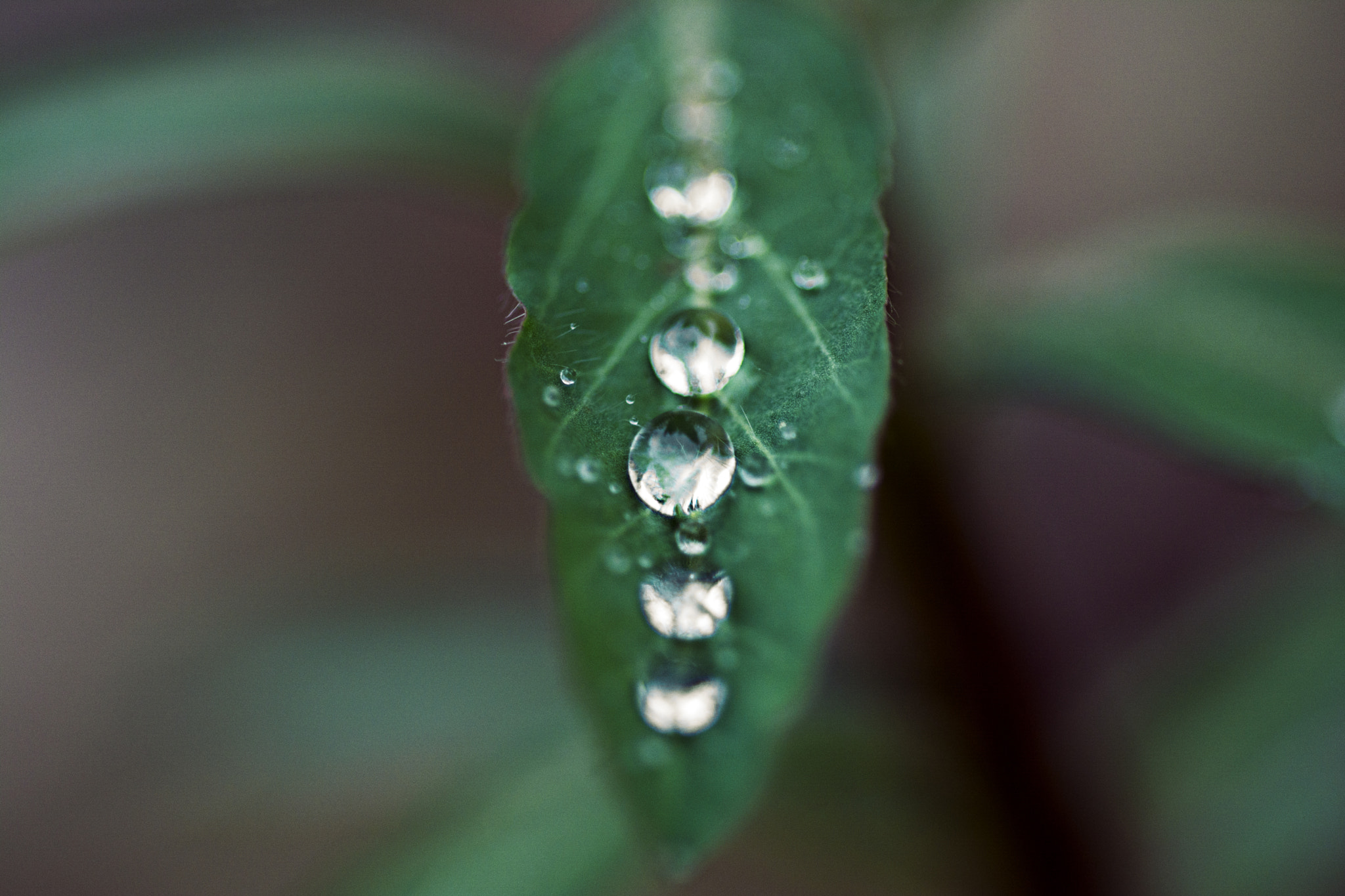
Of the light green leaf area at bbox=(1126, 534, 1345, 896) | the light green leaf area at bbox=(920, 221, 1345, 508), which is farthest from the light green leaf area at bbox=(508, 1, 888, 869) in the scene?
the light green leaf area at bbox=(1126, 534, 1345, 896)

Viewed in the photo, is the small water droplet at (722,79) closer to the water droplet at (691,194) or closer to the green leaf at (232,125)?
the water droplet at (691,194)

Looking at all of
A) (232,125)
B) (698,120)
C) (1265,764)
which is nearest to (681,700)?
(698,120)

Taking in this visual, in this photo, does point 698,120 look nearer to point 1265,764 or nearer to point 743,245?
point 743,245

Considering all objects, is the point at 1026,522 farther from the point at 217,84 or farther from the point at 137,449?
the point at 137,449

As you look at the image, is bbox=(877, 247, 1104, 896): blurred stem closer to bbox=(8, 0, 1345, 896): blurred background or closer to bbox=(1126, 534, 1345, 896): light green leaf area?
bbox=(8, 0, 1345, 896): blurred background

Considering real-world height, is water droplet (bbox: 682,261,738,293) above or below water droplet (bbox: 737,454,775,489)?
above

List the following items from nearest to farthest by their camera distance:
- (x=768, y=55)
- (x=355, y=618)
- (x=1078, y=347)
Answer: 1. (x=768, y=55)
2. (x=1078, y=347)
3. (x=355, y=618)

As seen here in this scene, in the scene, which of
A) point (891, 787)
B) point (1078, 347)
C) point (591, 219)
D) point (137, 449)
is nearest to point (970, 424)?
point (1078, 347)
